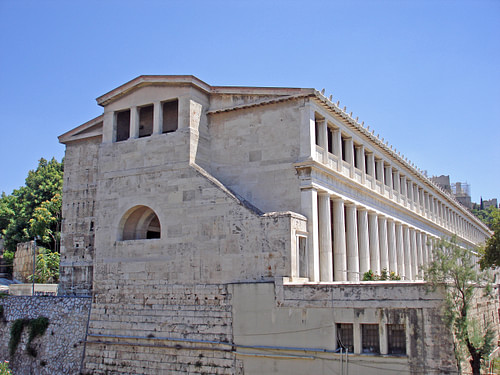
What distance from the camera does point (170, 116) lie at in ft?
96.8

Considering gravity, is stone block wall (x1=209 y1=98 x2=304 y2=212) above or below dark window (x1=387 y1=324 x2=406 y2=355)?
above

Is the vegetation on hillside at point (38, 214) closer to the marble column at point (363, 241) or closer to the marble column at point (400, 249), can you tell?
the marble column at point (363, 241)

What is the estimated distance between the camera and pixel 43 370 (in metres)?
27.6

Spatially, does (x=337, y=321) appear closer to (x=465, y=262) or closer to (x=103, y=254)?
(x=465, y=262)

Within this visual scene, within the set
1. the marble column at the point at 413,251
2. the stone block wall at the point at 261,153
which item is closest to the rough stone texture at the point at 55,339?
the stone block wall at the point at 261,153

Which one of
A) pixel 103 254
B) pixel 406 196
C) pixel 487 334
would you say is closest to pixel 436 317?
pixel 487 334

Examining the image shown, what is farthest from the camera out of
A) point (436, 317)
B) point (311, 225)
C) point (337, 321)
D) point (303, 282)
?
point (311, 225)

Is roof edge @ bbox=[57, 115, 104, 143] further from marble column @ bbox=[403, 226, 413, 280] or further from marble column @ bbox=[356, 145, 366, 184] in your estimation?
marble column @ bbox=[403, 226, 413, 280]

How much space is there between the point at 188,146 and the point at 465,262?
14.6 m

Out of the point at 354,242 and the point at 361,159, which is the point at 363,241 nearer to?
the point at 354,242

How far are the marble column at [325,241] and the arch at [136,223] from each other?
957 centimetres

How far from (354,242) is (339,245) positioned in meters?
2.01

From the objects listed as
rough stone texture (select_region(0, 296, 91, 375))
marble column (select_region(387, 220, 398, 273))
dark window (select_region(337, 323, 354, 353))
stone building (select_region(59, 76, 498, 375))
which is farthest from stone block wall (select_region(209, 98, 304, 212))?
marble column (select_region(387, 220, 398, 273))

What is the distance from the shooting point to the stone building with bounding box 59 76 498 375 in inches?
786
